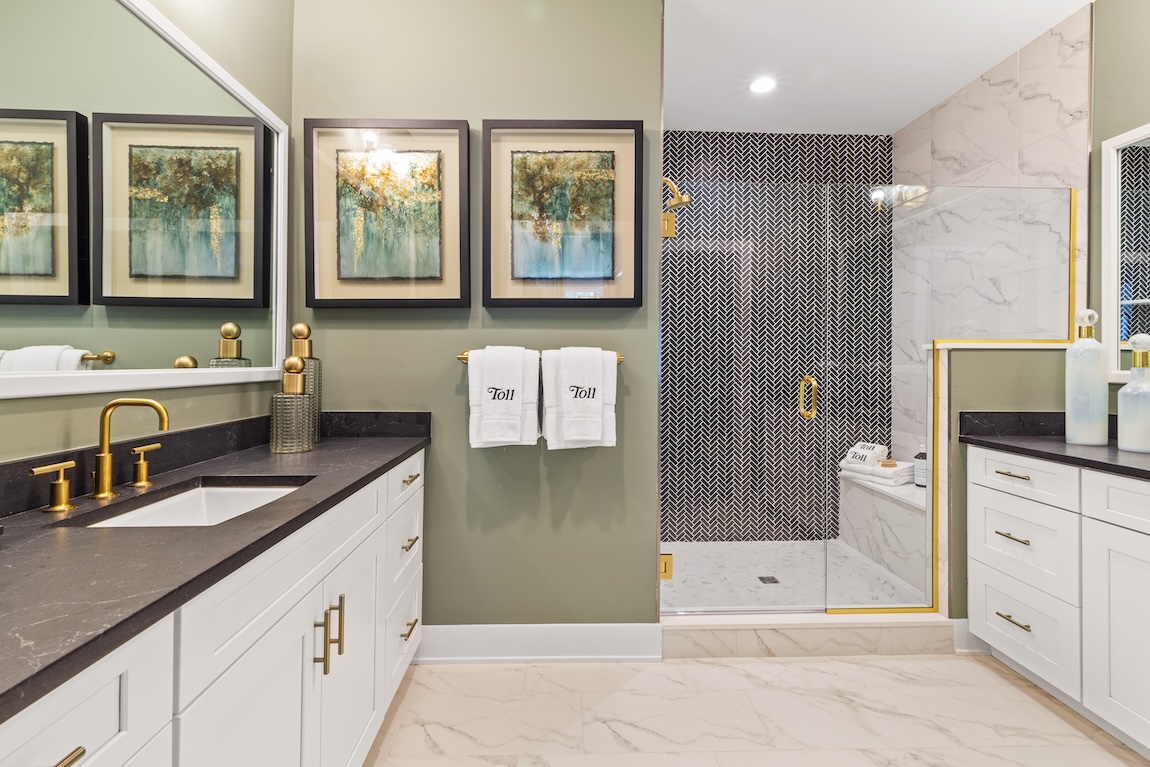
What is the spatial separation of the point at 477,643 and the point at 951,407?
80.1 inches

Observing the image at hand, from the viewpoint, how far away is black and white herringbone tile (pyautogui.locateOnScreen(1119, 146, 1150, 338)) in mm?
1991

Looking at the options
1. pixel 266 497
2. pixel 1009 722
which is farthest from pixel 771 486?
pixel 266 497

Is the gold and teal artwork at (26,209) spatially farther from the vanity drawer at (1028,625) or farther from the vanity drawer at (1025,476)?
the vanity drawer at (1028,625)

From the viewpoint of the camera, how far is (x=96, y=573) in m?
0.71

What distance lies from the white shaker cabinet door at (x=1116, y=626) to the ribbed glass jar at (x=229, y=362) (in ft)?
8.55

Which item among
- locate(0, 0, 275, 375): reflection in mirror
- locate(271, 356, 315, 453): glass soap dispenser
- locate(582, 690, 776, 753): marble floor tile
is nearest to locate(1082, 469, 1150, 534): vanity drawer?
locate(582, 690, 776, 753): marble floor tile

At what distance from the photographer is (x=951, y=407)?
2146mm

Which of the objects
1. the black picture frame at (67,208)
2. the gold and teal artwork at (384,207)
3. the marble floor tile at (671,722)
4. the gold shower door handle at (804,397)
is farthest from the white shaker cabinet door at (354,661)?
the gold shower door handle at (804,397)

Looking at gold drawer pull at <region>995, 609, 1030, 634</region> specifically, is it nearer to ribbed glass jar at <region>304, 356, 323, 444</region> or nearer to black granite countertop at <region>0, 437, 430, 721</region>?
black granite countertop at <region>0, 437, 430, 721</region>

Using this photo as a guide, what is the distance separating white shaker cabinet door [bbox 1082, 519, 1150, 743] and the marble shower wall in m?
0.77

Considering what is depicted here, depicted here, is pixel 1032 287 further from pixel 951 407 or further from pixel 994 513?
pixel 994 513

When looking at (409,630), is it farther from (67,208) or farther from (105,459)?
(67,208)

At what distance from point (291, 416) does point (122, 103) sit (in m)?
0.87

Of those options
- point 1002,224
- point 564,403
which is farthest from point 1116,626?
point 564,403
